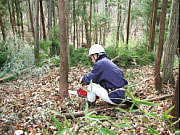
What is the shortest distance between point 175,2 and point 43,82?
5275 millimetres

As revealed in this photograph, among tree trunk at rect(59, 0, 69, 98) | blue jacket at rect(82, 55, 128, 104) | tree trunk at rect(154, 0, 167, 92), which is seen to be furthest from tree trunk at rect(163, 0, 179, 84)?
tree trunk at rect(59, 0, 69, 98)

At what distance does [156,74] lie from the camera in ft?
16.4

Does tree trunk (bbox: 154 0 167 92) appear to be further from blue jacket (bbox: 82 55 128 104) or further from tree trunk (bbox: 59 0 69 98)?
tree trunk (bbox: 59 0 69 98)

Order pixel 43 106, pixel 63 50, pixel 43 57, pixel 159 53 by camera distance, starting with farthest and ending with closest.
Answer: pixel 43 57, pixel 159 53, pixel 43 106, pixel 63 50

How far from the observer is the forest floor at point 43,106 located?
328 centimetres

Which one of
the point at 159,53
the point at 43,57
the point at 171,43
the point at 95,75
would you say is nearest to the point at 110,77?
the point at 95,75

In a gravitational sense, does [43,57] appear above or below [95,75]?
below

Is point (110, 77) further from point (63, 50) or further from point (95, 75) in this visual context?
point (63, 50)

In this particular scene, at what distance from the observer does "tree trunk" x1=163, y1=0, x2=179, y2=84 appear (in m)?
5.11

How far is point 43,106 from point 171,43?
4.44 meters

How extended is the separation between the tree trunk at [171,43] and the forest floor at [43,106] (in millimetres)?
393

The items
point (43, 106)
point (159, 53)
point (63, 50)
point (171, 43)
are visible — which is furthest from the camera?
point (171, 43)

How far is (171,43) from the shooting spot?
5309 millimetres

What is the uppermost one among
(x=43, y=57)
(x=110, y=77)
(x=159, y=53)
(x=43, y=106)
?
(x=159, y=53)
